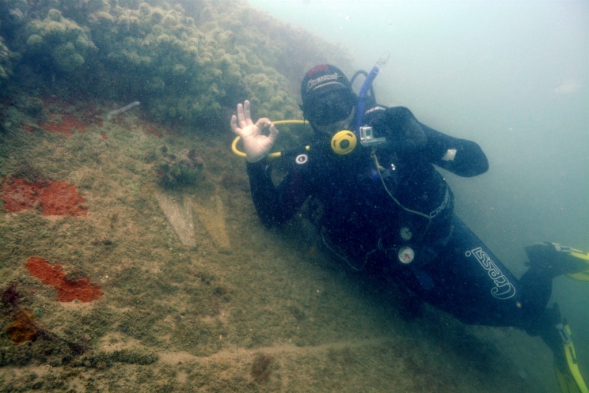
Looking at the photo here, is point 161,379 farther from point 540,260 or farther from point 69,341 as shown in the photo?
point 540,260

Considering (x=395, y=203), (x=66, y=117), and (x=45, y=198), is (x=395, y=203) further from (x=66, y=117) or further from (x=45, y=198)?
(x=66, y=117)

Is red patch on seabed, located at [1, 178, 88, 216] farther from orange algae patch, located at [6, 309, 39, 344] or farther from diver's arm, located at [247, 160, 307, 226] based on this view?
diver's arm, located at [247, 160, 307, 226]

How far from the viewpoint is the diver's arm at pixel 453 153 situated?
356 cm

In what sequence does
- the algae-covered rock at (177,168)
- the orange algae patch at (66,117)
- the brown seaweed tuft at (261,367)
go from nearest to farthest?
the brown seaweed tuft at (261,367), the orange algae patch at (66,117), the algae-covered rock at (177,168)

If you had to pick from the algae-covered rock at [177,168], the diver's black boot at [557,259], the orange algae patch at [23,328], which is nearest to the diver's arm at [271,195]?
the algae-covered rock at [177,168]

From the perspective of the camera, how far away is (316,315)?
298 centimetres

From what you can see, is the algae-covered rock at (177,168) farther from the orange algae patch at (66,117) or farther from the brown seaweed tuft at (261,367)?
the brown seaweed tuft at (261,367)

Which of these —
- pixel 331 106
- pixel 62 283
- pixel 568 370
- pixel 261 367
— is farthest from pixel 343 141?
pixel 568 370

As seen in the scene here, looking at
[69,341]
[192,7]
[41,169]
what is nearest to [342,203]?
[69,341]

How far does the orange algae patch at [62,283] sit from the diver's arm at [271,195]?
1835mm

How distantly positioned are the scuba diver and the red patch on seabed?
1.71 meters

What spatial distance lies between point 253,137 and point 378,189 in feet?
5.44

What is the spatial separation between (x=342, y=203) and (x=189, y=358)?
2269 mm

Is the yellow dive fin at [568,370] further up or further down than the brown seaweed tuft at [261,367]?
further down
